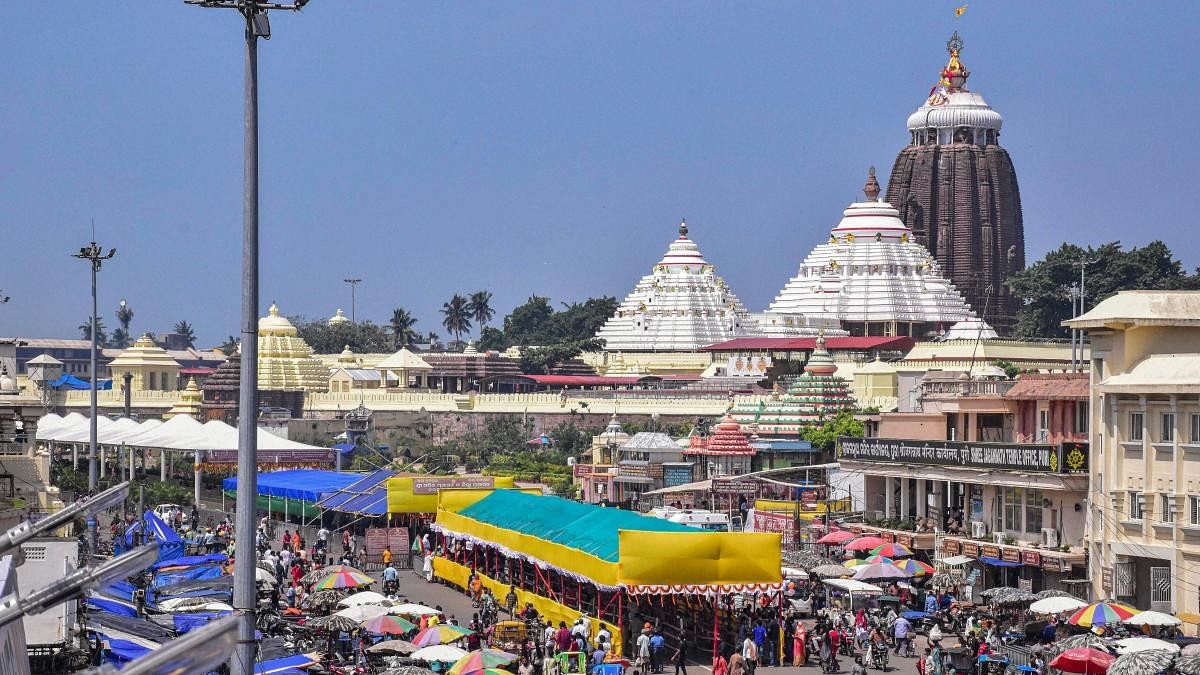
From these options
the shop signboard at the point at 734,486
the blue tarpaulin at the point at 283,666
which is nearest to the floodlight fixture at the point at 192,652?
the blue tarpaulin at the point at 283,666

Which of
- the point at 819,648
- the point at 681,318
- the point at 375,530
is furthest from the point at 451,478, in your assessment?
the point at 681,318

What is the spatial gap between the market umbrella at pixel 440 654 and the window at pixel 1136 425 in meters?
15.1

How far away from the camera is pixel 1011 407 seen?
4416 centimetres

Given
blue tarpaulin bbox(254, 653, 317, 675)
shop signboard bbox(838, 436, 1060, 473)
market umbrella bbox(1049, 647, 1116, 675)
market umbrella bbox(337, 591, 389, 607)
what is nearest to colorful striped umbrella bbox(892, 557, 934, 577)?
shop signboard bbox(838, 436, 1060, 473)

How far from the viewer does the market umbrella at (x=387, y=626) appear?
2866 cm

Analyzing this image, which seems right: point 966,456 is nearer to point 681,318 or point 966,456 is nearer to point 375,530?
point 375,530

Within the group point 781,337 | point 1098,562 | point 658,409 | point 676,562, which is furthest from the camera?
point 781,337

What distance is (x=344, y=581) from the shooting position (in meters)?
33.2

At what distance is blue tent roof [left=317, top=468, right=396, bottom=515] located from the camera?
45.1 m

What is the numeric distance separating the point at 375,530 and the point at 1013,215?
8323 cm

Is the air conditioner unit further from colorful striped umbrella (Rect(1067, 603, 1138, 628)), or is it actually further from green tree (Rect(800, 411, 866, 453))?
green tree (Rect(800, 411, 866, 453))

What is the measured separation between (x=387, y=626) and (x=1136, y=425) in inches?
591

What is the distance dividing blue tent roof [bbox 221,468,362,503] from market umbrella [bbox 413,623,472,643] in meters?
20.0

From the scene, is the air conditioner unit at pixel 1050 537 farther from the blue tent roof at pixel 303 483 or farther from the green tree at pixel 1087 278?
the green tree at pixel 1087 278
